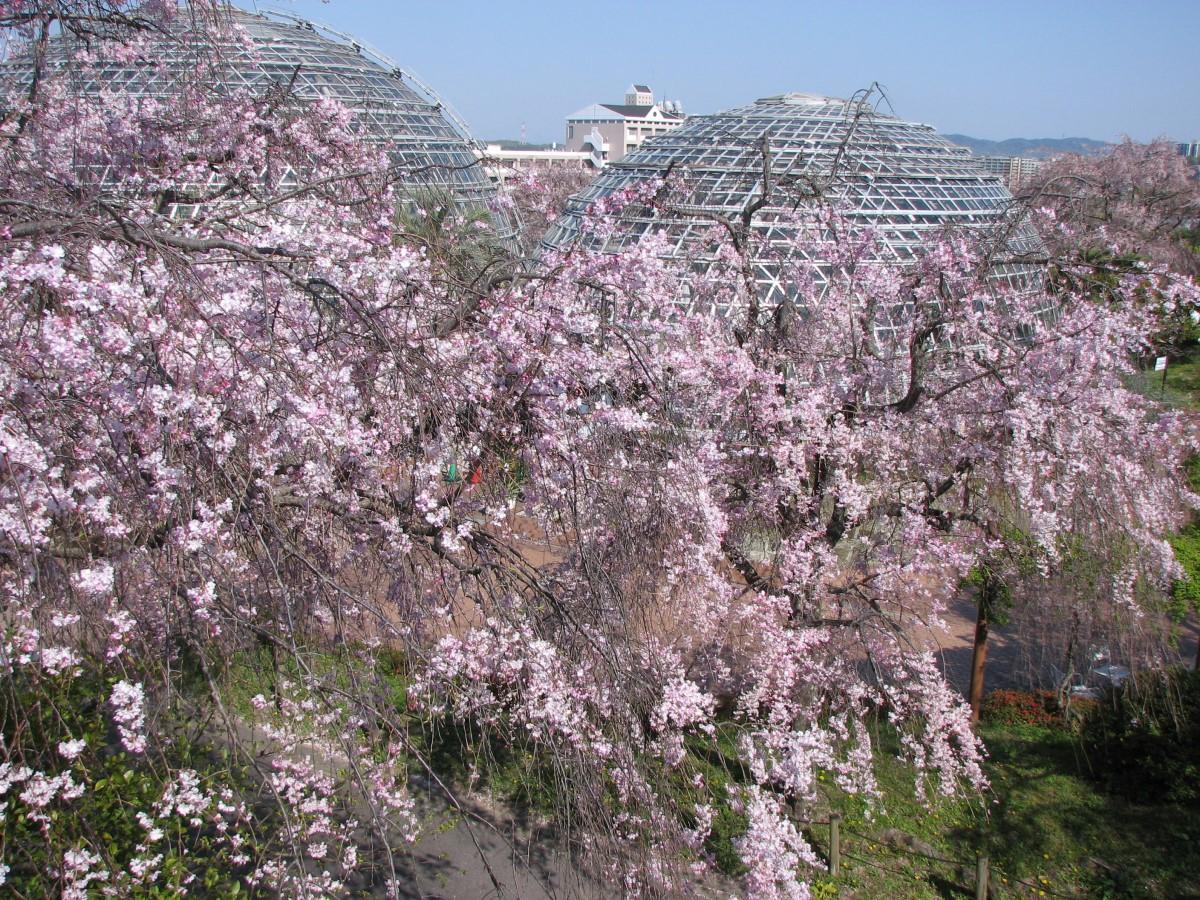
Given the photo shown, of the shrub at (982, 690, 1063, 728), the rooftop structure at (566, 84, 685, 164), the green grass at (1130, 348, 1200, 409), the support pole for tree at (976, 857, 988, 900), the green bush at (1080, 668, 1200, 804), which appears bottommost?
the support pole for tree at (976, 857, 988, 900)

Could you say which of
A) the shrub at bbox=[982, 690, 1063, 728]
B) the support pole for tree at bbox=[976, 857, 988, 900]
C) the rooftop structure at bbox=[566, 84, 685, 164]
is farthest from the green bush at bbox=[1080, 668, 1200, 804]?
the rooftop structure at bbox=[566, 84, 685, 164]

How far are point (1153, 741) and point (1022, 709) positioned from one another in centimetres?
179

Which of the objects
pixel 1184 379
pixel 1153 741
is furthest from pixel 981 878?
pixel 1184 379

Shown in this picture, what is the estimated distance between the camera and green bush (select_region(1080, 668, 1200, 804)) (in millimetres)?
7805

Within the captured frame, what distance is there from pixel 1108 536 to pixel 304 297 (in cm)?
577

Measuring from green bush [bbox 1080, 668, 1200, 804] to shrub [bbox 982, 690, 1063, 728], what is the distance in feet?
3.48

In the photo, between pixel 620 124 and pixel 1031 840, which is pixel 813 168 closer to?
pixel 1031 840

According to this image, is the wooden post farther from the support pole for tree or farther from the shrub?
the shrub

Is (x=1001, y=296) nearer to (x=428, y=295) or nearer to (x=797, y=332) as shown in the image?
(x=797, y=332)

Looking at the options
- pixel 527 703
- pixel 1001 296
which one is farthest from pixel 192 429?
pixel 1001 296

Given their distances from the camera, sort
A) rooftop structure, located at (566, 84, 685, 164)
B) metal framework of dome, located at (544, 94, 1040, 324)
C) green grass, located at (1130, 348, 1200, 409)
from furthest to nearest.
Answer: rooftop structure, located at (566, 84, 685, 164), green grass, located at (1130, 348, 1200, 409), metal framework of dome, located at (544, 94, 1040, 324)

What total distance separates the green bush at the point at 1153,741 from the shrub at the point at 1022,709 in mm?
1060

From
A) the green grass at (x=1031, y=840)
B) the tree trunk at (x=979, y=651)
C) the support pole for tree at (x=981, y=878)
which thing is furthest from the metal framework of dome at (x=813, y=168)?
the support pole for tree at (x=981, y=878)

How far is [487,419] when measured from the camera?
4023 millimetres
